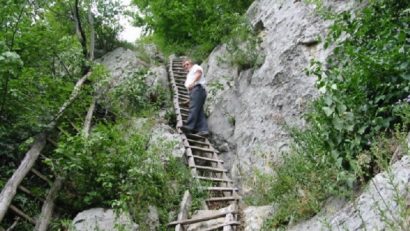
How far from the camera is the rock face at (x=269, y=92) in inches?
268

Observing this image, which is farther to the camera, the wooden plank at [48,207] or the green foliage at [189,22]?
the green foliage at [189,22]

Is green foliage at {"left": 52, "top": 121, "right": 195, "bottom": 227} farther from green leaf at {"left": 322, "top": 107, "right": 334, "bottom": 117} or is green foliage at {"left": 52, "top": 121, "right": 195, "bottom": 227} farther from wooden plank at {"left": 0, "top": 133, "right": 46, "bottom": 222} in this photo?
green leaf at {"left": 322, "top": 107, "right": 334, "bottom": 117}

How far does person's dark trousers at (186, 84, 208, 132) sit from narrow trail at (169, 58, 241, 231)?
0.23m

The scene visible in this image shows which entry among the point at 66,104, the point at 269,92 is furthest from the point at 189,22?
the point at 66,104

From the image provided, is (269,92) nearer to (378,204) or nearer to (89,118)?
(89,118)

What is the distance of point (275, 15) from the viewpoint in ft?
31.2

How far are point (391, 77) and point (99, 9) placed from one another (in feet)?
34.4

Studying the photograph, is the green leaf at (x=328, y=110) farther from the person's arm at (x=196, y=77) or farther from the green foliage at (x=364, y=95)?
the person's arm at (x=196, y=77)

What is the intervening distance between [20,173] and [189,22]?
9.28 m

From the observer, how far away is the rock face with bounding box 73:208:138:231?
498cm

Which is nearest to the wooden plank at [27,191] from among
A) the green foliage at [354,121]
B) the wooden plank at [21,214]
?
the wooden plank at [21,214]

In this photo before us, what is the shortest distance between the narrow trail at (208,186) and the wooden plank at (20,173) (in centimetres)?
232

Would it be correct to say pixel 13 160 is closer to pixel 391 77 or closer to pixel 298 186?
pixel 298 186

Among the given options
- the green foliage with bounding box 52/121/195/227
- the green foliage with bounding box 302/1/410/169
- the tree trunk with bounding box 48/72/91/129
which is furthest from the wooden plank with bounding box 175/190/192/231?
the tree trunk with bounding box 48/72/91/129
